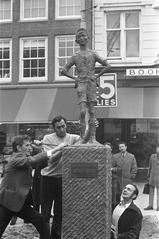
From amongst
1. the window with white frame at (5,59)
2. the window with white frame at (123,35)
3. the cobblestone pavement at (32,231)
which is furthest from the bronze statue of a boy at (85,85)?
the window with white frame at (5,59)

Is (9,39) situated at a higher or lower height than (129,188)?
higher

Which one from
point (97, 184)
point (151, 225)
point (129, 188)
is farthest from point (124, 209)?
point (151, 225)

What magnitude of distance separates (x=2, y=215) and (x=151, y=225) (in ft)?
10.6

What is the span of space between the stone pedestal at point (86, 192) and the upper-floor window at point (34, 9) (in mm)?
15632

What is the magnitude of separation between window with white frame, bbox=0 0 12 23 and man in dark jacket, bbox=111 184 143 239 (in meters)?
17.0

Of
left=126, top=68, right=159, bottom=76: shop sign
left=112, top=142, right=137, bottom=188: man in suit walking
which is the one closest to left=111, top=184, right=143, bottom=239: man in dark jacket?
left=112, top=142, right=137, bottom=188: man in suit walking

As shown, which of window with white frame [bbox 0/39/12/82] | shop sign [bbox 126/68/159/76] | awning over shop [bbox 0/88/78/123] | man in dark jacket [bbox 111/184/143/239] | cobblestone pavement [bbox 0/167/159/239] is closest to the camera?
man in dark jacket [bbox 111/184/143/239]

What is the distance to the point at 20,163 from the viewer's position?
605 centimetres

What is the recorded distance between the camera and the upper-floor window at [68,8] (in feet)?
69.0

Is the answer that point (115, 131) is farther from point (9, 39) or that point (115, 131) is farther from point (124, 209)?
point (124, 209)

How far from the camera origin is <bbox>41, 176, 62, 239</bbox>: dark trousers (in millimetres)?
6789

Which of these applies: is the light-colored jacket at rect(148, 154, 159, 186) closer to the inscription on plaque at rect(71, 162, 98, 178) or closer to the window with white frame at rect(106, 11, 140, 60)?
the inscription on plaque at rect(71, 162, 98, 178)

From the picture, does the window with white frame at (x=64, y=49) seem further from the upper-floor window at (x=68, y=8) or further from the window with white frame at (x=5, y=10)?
the window with white frame at (x=5, y=10)

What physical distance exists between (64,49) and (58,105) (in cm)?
275
